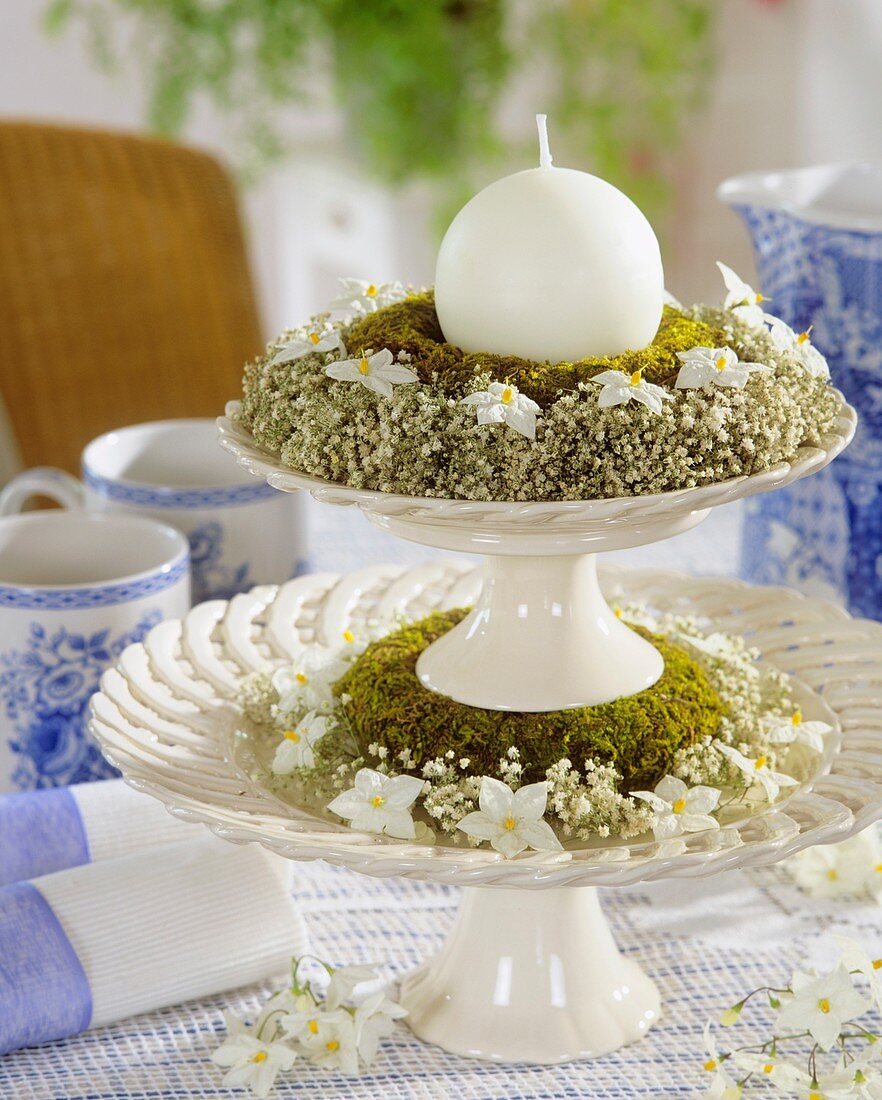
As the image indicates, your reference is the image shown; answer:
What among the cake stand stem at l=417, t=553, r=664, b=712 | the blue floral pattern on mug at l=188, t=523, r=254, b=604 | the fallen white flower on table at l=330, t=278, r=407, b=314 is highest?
the fallen white flower on table at l=330, t=278, r=407, b=314

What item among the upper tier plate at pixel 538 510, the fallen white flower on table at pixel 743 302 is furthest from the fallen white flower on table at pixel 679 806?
the fallen white flower on table at pixel 743 302

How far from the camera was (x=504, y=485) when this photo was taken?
1.82ft

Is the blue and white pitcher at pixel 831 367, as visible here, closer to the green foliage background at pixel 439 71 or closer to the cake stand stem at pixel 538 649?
the cake stand stem at pixel 538 649

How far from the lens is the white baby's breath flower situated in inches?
24.9

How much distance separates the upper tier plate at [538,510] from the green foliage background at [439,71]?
168 centimetres

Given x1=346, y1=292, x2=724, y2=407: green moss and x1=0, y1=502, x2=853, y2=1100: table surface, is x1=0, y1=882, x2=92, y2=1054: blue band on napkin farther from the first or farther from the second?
x1=346, y1=292, x2=724, y2=407: green moss

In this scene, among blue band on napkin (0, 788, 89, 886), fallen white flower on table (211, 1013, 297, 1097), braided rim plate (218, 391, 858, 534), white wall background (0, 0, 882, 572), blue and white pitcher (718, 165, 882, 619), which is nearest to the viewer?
braided rim plate (218, 391, 858, 534)

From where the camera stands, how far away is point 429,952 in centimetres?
78

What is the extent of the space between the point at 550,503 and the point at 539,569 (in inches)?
5.1

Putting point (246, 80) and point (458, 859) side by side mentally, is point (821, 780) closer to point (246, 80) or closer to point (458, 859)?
point (458, 859)

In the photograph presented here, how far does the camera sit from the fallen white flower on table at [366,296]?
2.27 feet

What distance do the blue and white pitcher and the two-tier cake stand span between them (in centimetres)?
17

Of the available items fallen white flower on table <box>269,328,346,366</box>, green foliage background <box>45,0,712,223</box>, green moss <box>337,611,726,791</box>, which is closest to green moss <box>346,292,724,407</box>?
fallen white flower on table <box>269,328,346,366</box>

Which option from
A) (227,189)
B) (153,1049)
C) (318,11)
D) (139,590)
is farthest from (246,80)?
(153,1049)
